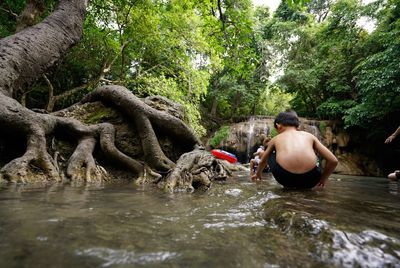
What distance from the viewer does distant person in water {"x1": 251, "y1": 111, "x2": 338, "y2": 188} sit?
3312 mm

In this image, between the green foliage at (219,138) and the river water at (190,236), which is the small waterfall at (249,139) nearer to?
the green foliage at (219,138)

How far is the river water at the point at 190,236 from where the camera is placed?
1.20m

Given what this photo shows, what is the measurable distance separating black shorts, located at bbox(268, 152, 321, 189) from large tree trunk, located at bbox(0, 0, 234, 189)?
1.14m

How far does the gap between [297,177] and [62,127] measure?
4183 mm

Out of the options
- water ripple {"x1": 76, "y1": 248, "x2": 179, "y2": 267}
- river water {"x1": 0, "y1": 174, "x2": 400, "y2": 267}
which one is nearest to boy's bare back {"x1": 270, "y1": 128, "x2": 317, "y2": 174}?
river water {"x1": 0, "y1": 174, "x2": 400, "y2": 267}

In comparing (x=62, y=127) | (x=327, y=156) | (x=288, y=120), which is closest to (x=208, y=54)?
(x=62, y=127)

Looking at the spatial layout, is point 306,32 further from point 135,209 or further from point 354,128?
point 135,209

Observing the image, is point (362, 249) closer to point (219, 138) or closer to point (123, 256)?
point (123, 256)

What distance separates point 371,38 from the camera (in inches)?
607

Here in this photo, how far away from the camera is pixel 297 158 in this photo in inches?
130

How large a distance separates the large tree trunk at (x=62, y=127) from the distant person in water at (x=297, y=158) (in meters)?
1.23

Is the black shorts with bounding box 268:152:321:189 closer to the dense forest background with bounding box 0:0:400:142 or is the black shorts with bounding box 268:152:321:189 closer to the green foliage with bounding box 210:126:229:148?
the dense forest background with bounding box 0:0:400:142

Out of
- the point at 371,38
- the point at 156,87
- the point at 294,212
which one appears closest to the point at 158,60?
the point at 156,87

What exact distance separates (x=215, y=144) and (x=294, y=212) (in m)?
17.8
